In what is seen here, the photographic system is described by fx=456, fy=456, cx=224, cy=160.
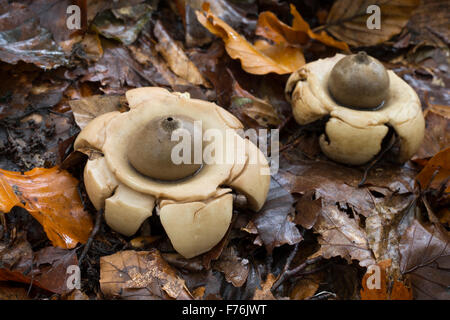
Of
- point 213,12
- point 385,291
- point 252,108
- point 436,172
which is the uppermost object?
point 213,12

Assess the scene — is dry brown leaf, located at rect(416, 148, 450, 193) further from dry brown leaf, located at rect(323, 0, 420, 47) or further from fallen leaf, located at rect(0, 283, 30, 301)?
fallen leaf, located at rect(0, 283, 30, 301)

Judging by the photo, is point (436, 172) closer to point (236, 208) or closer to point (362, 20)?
point (236, 208)

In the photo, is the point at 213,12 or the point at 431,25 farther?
the point at 431,25

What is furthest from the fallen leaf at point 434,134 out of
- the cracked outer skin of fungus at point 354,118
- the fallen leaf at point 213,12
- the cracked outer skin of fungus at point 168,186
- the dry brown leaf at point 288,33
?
the fallen leaf at point 213,12

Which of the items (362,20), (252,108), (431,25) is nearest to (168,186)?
(252,108)

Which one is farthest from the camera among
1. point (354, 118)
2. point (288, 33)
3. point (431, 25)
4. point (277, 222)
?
point (431, 25)

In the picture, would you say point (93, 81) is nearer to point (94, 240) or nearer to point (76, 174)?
point (76, 174)
